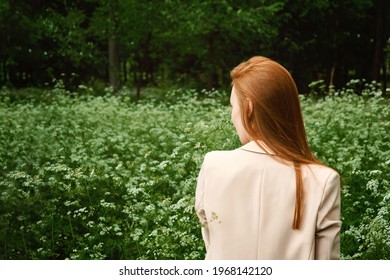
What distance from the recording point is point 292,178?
1845mm

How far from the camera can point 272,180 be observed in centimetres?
186

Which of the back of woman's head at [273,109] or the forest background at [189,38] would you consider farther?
the forest background at [189,38]

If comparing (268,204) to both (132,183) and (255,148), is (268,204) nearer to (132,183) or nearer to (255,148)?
(255,148)

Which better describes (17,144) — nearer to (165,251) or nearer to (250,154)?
(165,251)

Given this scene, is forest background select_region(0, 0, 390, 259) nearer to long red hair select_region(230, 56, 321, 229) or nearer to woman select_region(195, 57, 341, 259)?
woman select_region(195, 57, 341, 259)

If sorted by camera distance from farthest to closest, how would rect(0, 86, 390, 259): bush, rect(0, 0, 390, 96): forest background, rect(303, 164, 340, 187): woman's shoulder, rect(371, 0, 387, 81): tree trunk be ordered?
rect(371, 0, 387, 81): tree trunk → rect(0, 0, 390, 96): forest background → rect(0, 86, 390, 259): bush → rect(303, 164, 340, 187): woman's shoulder

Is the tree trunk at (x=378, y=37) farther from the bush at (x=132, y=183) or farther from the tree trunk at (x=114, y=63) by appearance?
the bush at (x=132, y=183)

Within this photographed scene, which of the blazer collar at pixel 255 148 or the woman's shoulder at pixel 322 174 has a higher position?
the blazer collar at pixel 255 148

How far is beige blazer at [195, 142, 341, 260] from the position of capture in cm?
181

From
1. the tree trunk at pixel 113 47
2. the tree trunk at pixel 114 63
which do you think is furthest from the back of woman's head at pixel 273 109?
the tree trunk at pixel 114 63

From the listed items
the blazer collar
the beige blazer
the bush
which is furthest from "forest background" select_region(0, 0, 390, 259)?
the blazer collar

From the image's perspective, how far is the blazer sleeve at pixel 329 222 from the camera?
179 centimetres

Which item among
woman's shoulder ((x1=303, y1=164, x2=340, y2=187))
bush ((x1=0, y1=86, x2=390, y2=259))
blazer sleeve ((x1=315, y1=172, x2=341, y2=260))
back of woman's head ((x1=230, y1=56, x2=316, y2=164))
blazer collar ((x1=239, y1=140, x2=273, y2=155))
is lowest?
bush ((x1=0, y1=86, x2=390, y2=259))
